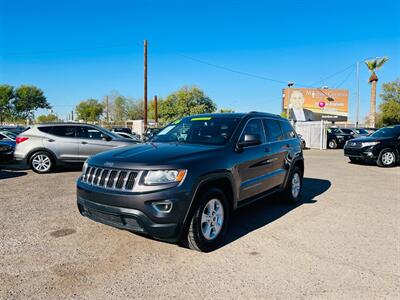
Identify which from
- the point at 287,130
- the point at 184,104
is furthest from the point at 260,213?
the point at 184,104

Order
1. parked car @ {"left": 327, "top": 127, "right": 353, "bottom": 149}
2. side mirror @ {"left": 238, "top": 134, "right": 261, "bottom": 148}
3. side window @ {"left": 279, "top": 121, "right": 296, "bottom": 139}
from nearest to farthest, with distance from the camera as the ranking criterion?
side mirror @ {"left": 238, "top": 134, "right": 261, "bottom": 148} → side window @ {"left": 279, "top": 121, "right": 296, "bottom": 139} → parked car @ {"left": 327, "top": 127, "right": 353, "bottom": 149}

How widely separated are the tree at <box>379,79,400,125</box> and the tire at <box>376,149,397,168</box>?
1731 inches

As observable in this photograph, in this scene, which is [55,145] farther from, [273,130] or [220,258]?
A: [220,258]

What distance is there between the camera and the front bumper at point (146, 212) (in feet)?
→ 11.2

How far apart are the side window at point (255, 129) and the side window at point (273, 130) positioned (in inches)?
9.2

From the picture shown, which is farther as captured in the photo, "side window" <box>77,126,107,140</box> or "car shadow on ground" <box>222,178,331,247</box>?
"side window" <box>77,126,107,140</box>

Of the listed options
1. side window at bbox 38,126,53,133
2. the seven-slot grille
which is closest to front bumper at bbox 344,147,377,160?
side window at bbox 38,126,53,133

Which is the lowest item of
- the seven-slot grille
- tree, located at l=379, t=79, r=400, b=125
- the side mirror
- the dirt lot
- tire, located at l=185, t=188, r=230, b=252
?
the dirt lot

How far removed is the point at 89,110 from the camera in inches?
3270

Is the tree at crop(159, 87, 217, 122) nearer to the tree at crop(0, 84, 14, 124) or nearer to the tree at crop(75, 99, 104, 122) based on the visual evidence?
the tree at crop(75, 99, 104, 122)

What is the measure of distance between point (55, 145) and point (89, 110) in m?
78.0

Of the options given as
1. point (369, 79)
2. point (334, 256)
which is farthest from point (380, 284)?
point (369, 79)

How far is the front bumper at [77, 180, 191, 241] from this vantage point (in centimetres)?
342

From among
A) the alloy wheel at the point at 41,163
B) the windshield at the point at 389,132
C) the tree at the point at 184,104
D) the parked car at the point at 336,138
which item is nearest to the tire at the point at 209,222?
the alloy wheel at the point at 41,163
